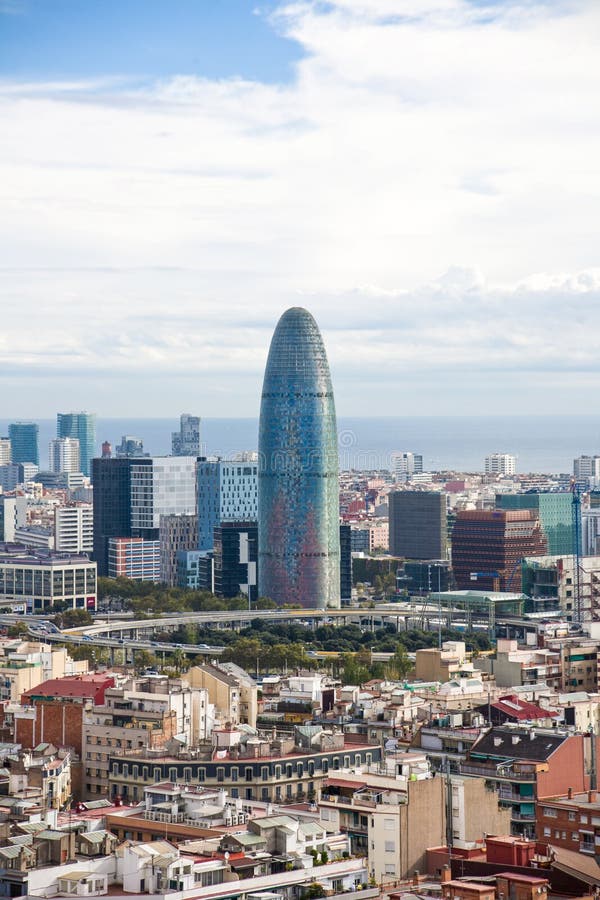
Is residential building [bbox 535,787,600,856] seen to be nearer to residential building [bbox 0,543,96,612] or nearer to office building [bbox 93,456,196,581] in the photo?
residential building [bbox 0,543,96,612]

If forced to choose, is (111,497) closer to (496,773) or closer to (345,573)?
(345,573)

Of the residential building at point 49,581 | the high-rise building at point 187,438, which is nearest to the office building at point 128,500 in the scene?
the residential building at point 49,581

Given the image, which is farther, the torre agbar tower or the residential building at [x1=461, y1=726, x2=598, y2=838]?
the torre agbar tower

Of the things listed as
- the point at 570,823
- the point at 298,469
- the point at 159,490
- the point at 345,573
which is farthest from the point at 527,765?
the point at 159,490

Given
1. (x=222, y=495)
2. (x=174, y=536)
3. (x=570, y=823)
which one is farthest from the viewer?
(x=222, y=495)

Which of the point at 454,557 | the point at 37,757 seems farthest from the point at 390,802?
the point at 454,557

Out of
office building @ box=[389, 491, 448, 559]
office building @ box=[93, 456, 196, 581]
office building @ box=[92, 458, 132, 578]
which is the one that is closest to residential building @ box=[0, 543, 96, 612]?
office building @ box=[93, 456, 196, 581]
